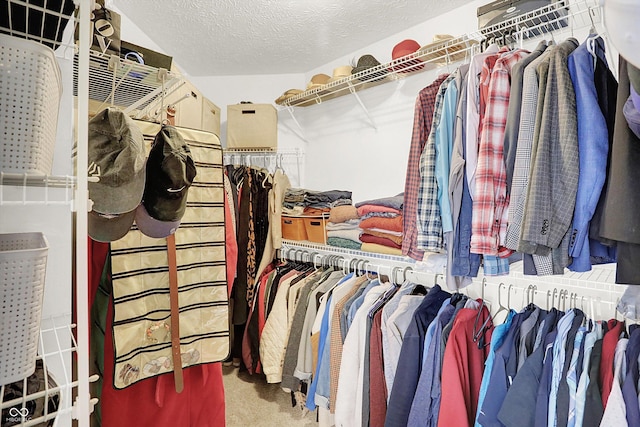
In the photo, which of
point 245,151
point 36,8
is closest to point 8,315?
point 36,8

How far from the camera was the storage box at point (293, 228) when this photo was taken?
2486 millimetres

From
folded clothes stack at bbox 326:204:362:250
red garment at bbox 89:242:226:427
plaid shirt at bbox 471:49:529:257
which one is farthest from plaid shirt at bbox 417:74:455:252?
red garment at bbox 89:242:226:427

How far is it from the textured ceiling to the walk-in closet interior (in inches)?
0.9

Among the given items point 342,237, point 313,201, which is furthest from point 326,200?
point 342,237

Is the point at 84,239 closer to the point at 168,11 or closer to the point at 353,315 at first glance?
the point at 353,315

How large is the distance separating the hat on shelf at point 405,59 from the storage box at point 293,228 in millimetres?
1133

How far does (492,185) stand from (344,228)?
1156mm

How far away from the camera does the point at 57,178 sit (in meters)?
0.52

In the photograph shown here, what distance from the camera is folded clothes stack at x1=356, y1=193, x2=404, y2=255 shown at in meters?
1.88

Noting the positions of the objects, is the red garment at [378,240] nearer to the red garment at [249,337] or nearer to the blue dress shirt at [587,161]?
the red garment at [249,337]

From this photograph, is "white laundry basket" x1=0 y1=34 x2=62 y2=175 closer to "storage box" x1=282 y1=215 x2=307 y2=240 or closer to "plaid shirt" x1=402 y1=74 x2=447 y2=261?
"plaid shirt" x1=402 y1=74 x2=447 y2=261

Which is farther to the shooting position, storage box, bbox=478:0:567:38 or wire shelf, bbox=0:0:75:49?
storage box, bbox=478:0:567:38

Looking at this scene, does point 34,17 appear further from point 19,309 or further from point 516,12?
point 516,12

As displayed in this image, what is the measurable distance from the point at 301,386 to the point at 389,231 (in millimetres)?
955
